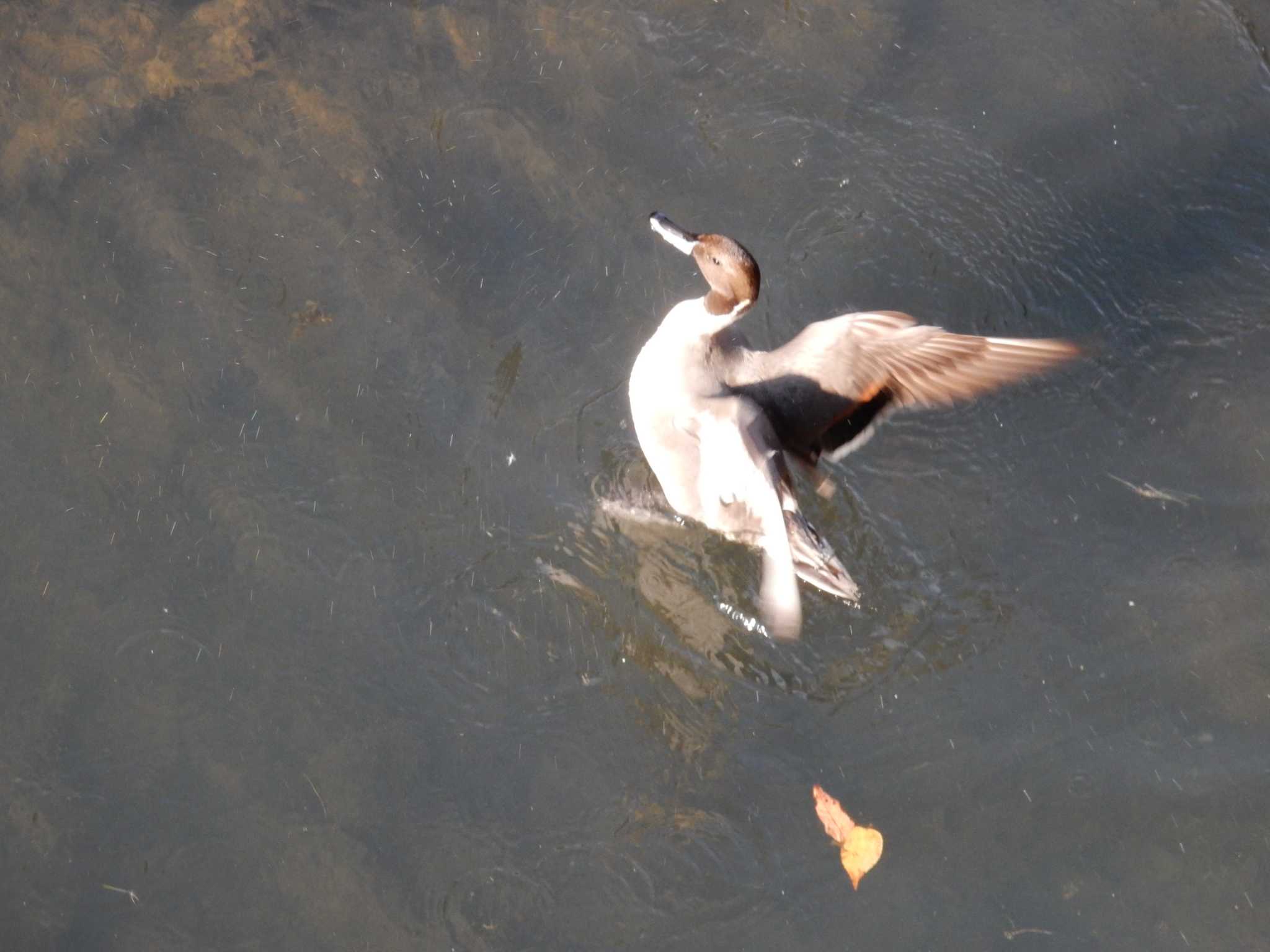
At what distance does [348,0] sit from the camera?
507cm

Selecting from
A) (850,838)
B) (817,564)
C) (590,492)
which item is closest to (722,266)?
(590,492)

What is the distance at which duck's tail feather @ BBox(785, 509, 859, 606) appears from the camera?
4.07 meters

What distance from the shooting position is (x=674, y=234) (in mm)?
3975

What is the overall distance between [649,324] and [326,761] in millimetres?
2007

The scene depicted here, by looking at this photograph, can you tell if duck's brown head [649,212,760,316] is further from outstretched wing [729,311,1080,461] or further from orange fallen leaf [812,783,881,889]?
orange fallen leaf [812,783,881,889]

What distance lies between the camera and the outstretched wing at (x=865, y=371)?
373 cm

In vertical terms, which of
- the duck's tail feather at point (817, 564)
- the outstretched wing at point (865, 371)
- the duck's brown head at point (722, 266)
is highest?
the duck's brown head at point (722, 266)

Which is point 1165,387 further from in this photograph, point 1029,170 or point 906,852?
point 906,852

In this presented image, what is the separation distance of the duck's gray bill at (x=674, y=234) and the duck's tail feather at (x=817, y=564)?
99 centimetres

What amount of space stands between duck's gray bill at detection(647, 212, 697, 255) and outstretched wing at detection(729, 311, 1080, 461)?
0.44 m

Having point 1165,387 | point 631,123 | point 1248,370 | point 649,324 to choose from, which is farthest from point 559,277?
point 1248,370

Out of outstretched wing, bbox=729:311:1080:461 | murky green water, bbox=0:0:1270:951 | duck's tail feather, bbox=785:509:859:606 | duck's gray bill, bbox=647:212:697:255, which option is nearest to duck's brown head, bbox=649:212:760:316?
duck's gray bill, bbox=647:212:697:255

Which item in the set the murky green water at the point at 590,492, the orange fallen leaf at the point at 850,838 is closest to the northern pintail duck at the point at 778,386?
the murky green water at the point at 590,492

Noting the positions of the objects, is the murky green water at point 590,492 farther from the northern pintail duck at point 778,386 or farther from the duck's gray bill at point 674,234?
the duck's gray bill at point 674,234
